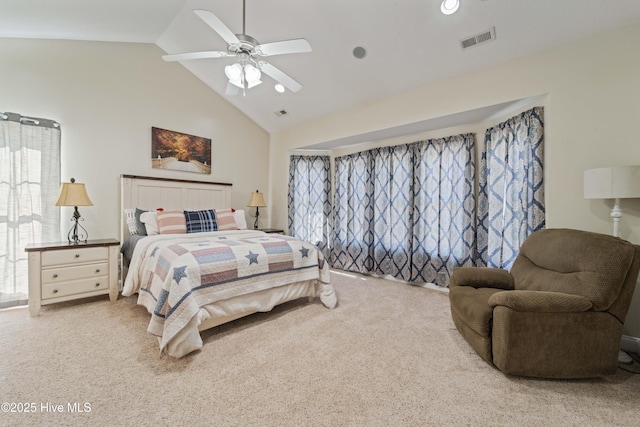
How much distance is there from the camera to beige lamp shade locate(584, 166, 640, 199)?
1.79 meters

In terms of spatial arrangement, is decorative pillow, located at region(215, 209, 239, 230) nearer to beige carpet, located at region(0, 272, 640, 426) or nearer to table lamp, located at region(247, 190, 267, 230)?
table lamp, located at region(247, 190, 267, 230)

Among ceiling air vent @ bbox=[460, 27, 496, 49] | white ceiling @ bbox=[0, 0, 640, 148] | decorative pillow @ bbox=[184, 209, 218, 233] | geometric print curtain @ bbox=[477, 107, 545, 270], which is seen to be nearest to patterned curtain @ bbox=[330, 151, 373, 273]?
white ceiling @ bbox=[0, 0, 640, 148]

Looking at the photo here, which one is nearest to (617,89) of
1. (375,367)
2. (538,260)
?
(538,260)

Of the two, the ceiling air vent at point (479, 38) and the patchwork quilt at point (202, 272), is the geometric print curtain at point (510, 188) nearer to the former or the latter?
the ceiling air vent at point (479, 38)

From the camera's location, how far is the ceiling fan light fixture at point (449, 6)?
7.48 feet

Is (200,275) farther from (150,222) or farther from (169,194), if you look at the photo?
(169,194)

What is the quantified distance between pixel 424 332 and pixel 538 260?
112 centimetres

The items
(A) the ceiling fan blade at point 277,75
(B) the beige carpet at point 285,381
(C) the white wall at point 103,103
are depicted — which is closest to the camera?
(B) the beige carpet at point 285,381

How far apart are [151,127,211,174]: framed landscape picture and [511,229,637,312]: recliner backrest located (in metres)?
4.46

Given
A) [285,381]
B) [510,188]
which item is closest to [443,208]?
[510,188]

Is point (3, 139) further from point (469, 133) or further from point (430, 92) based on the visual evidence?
point (469, 133)

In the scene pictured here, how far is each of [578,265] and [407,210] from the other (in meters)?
2.10

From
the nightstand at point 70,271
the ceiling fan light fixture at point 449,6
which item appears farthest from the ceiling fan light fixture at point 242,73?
the nightstand at point 70,271

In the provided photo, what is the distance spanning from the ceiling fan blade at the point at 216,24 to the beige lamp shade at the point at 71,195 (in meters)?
2.40
